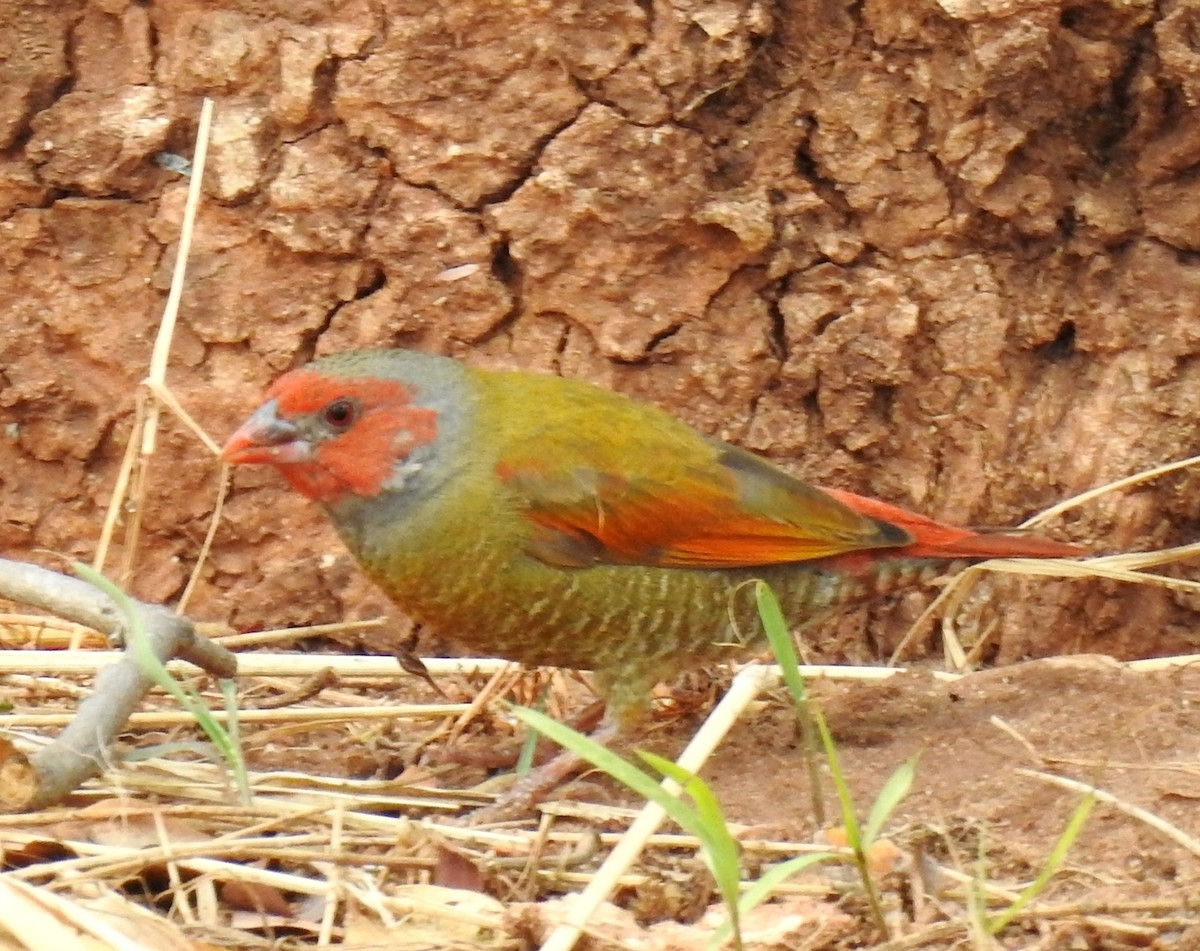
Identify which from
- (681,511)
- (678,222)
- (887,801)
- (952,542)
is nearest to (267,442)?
(681,511)

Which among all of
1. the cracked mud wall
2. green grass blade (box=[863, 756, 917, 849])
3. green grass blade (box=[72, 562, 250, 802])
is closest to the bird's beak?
green grass blade (box=[72, 562, 250, 802])

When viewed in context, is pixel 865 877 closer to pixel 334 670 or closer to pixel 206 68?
pixel 334 670

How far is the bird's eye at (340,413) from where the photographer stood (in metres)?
3.96

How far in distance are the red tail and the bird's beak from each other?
1276 millimetres

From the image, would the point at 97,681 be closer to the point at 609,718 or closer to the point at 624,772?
the point at 609,718

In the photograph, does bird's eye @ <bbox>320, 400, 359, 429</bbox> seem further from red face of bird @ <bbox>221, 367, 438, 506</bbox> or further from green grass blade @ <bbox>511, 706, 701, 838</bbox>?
green grass blade @ <bbox>511, 706, 701, 838</bbox>

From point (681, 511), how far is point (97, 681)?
1.33 m

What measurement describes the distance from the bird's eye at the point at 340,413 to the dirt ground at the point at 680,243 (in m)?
0.65

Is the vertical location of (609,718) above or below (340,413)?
below

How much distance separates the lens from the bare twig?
3131mm

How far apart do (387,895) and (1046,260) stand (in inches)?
99.0

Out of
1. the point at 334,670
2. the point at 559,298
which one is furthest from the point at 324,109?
the point at 334,670

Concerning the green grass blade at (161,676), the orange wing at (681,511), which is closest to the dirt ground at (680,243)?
the orange wing at (681,511)

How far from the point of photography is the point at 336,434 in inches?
157
